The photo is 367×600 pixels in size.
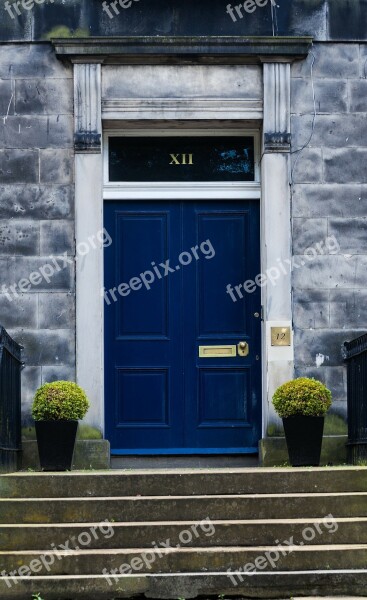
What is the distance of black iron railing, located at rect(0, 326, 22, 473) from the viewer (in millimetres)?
9016

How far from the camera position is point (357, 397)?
9.82 metres

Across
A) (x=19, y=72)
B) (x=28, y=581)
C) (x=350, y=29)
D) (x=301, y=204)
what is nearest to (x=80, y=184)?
(x=19, y=72)

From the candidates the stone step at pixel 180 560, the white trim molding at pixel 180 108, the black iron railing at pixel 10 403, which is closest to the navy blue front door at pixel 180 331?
the white trim molding at pixel 180 108

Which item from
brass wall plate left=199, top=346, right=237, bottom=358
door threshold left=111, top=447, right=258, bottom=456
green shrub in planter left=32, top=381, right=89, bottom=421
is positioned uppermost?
brass wall plate left=199, top=346, right=237, bottom=358

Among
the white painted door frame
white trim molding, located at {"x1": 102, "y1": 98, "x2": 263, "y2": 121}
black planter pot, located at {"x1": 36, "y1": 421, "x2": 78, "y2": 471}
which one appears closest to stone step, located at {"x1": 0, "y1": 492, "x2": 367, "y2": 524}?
black planter pot, located at {"x1": 36, "y1": 421, "x2": 78, "y2": 471}

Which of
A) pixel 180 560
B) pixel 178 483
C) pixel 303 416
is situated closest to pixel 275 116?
pixel 303 416

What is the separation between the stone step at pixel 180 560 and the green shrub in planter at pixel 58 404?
5.12ft

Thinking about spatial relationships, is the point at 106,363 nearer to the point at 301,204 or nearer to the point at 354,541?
the point at 301,204

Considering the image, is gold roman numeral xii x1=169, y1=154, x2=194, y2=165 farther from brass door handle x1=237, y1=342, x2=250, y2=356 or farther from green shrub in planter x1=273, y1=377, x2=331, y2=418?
green shrub in planter x1=273, y1=377, x2=331, y2=418

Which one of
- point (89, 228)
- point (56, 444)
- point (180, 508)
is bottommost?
point (180, 508)

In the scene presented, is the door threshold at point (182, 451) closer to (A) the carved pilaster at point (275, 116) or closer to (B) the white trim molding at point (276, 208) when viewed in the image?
(B) the white trim molding at point (276, 208)

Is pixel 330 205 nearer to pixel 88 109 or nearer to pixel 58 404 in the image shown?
pixel 88 109

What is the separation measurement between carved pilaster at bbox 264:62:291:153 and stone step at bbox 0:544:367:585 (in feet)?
12.2

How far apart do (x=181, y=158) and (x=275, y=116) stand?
93 centimetres
